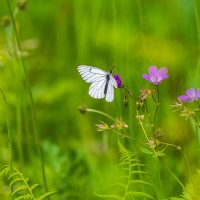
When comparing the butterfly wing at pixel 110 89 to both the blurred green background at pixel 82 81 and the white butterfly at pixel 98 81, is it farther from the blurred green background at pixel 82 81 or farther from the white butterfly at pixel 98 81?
the blurred green background at pixel 82 81

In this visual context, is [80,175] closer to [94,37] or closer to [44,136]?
[44,136]

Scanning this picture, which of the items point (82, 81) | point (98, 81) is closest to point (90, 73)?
point (98, 81)

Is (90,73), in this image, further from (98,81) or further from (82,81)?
(82,81)

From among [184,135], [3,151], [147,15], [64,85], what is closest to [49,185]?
[3,151]

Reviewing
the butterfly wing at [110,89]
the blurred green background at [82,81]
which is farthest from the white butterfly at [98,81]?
the blurred green background at [82,81]

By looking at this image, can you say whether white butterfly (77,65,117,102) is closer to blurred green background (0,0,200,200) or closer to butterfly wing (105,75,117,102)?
butterfly wing (105,75,117,102)

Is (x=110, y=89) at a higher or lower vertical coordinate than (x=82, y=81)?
lower
